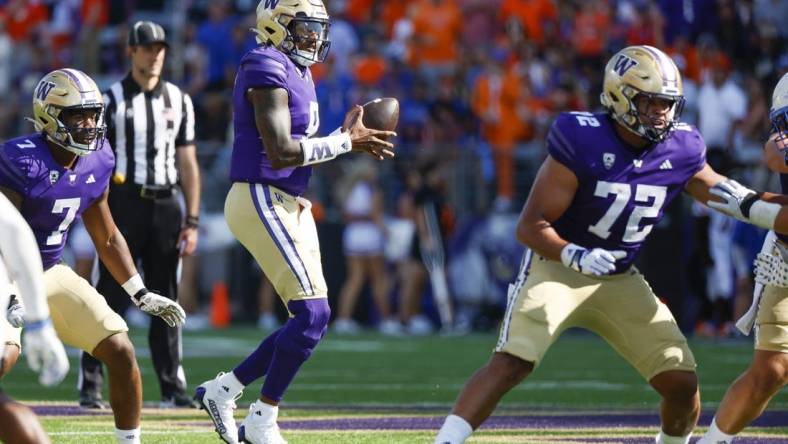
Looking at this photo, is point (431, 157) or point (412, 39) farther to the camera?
point (412, 39)

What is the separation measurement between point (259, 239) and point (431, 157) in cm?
863

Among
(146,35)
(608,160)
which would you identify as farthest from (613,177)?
(146,35)

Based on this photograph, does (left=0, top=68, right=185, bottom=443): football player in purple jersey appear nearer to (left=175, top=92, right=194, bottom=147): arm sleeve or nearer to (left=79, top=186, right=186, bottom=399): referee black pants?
(left=79, top=186, right=186, bottom=399): referee black pants

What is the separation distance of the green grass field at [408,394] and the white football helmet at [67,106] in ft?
4.13

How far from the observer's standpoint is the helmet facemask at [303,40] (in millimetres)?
5984

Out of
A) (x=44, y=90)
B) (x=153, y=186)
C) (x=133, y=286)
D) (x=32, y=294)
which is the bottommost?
(x=153, y=186)

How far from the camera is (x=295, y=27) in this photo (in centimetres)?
598

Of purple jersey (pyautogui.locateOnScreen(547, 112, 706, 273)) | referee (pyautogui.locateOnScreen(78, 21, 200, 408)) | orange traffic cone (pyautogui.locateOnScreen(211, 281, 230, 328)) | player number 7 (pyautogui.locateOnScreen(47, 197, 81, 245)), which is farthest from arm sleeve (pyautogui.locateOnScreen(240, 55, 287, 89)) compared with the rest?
orange traffic cone (pyautogui.locateOnScreen(211, 281, 230, 328))

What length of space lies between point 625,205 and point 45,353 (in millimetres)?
2251

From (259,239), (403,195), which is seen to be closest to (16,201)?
(259,239)

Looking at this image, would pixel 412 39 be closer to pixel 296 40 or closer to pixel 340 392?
pixel 340 392

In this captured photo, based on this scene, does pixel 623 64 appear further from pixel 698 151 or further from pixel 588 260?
pixel 588 260

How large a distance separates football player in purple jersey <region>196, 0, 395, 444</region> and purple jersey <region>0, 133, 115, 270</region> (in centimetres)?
61

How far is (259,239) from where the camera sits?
19.0 feet
